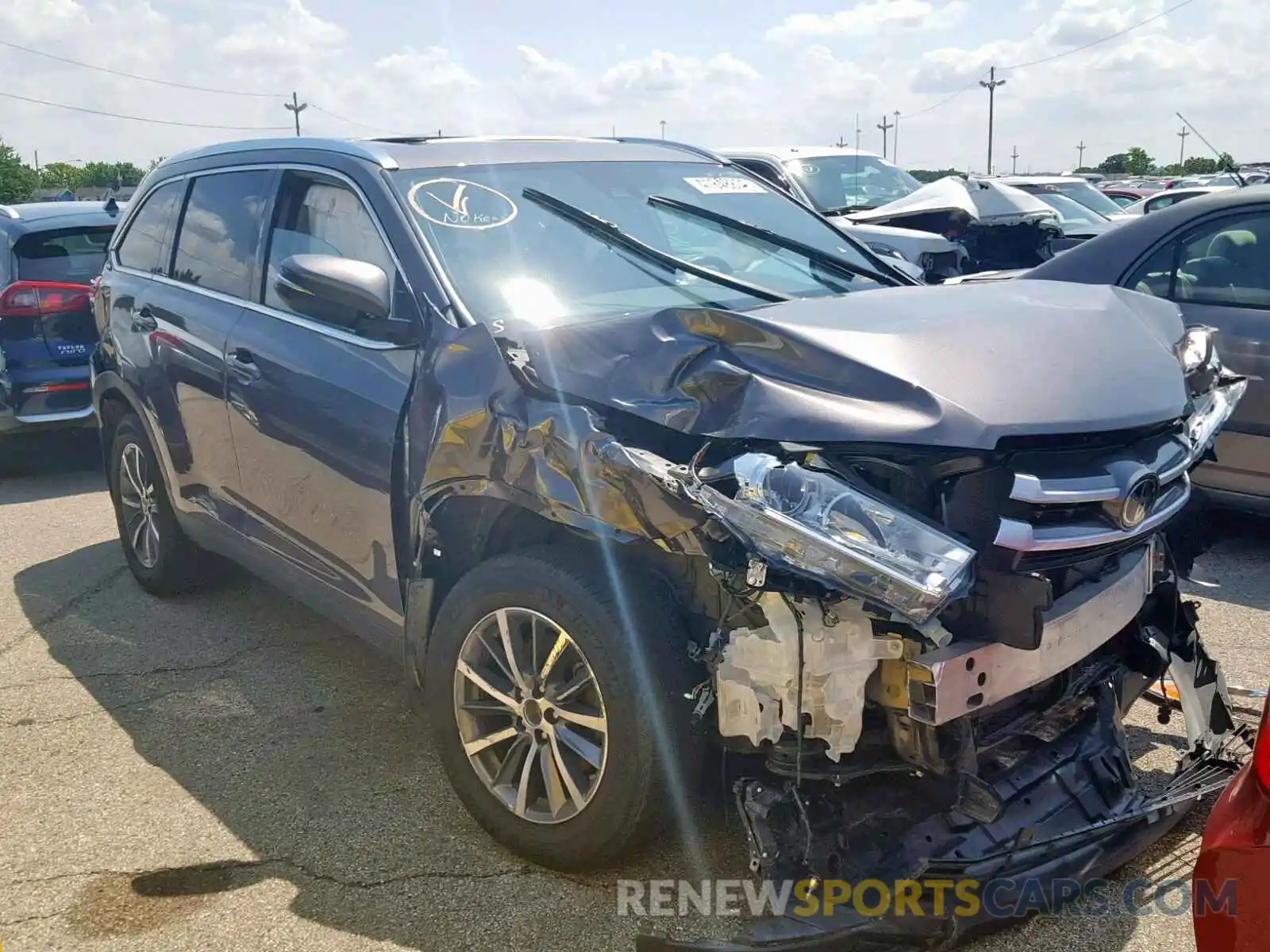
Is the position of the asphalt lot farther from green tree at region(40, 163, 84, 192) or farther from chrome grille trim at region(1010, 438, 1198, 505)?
green tree at region(40, 163, 84, 192)

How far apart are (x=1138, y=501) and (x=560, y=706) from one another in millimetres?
1447

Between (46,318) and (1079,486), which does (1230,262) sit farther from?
→ (46,318)

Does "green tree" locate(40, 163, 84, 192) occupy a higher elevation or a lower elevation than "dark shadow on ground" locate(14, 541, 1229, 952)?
higher

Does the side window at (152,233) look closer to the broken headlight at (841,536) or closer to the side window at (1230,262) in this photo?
the broken headlight at (841,536)

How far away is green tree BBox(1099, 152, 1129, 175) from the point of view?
228 feet

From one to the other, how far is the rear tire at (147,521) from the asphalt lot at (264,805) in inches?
5.4

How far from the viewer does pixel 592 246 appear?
3695mm

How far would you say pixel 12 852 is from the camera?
335cm

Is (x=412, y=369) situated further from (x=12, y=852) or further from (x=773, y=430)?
(x=12, y=852)

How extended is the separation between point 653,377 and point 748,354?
0.75 feet

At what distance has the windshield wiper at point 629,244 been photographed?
3713 millimetres

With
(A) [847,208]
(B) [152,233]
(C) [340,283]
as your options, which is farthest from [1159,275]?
(A) [847,208]

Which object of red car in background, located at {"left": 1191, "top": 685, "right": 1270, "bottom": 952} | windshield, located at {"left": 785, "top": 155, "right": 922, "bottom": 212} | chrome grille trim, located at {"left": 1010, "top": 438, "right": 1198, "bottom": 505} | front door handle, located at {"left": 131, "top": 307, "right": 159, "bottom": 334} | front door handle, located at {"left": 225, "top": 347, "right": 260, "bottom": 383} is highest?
windshield, located at {"left": 785, "top": 155, "right": 922, "bottom": 212}

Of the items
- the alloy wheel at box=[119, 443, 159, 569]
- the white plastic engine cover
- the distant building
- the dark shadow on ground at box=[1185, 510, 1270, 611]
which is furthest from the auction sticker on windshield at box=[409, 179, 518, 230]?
the dark shadow on ground at box=[1185, 510, 1270, 611]
